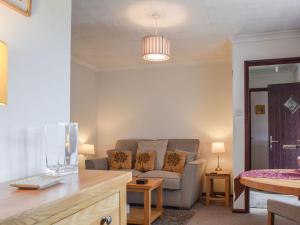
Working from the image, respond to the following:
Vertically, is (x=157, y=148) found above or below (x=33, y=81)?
below

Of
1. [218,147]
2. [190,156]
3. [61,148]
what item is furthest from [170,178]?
[61,148]

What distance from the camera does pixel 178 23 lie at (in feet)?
11.8

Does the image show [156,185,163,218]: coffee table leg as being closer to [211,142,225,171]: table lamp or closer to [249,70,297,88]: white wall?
[211,142,225,171]: table lamp

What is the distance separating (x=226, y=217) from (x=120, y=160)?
1855mm

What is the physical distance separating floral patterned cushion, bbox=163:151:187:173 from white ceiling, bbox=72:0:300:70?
1.56 metres

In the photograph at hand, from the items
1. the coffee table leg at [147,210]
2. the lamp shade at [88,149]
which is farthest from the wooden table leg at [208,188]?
the lamp shade at [88,149]

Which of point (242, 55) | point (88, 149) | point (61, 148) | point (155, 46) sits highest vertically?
point (242, 55)

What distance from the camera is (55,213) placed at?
0.83 m

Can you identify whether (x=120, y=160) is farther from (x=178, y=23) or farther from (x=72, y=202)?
(x=72, y=202)

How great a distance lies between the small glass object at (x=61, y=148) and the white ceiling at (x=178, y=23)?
1.96 metres

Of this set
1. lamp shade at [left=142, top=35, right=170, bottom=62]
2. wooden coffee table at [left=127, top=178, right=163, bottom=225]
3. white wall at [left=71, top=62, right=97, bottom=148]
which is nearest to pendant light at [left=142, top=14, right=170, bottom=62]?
lamp shade at [left=142, top=35, right=170, bottom=62]

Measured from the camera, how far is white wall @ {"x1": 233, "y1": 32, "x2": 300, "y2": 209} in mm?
4066

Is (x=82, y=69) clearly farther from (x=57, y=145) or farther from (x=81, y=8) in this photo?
(x=57, y=145)

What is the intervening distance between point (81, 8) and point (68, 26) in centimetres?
162
